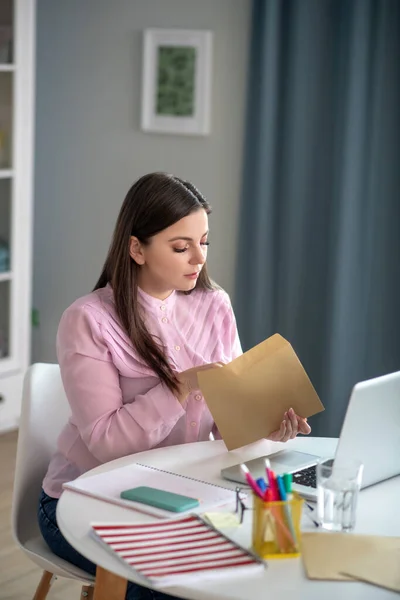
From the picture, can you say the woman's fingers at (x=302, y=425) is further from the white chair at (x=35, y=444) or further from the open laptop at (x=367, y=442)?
the white chair at (x=35, y=444)

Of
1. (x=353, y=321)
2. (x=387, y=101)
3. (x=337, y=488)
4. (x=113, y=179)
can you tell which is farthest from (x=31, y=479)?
(x=113, y=179)

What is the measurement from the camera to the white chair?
6.70 ft

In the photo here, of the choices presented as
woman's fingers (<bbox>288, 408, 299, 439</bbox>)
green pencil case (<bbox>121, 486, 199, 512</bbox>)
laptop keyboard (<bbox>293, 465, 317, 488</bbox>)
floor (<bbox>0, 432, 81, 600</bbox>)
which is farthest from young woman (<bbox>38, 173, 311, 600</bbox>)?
floor (<bbox>0, 432, 81, 600</bbox>)

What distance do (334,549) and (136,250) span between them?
0.89 metres

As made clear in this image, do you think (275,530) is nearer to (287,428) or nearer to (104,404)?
(287,428)

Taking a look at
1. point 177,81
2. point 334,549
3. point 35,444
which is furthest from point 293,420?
point 177,81

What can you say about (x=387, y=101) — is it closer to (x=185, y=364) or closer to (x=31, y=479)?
(x=185, y=364)

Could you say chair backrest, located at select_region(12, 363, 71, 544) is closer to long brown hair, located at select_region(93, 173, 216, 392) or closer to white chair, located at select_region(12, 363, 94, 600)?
white chair, located at select_region(12, 363, 94, 600)

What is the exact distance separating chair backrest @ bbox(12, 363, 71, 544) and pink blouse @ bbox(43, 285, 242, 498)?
0.20 ft

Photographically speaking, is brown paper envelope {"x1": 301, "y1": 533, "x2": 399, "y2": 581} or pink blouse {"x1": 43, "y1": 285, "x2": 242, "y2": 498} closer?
brown paper envelope {"x1": 301, "y1": 533, "x2": 399, "y2": 581}

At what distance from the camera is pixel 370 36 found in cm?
347

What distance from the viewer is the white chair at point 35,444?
2.04 m

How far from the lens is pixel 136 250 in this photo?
6.99 feet

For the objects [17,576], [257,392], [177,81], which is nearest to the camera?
[257,392]
